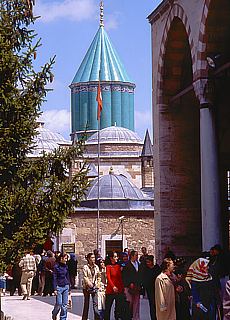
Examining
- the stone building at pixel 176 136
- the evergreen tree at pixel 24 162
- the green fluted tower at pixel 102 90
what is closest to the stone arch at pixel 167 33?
the stone building at pixel 176 136

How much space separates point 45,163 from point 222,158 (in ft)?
22.6

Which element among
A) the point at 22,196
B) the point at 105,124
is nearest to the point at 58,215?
the point at 22,196

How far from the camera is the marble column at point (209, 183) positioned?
12.6 m

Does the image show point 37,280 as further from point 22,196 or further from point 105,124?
point 105,124

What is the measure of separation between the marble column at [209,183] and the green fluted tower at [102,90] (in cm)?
3550

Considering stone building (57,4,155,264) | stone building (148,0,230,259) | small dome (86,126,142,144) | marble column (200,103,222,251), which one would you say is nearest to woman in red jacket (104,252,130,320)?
marble column (200,103,222,251)

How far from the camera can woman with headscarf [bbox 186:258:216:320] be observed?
324 inches

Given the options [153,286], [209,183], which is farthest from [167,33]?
[153,286]

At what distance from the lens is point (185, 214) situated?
1577 centimetres

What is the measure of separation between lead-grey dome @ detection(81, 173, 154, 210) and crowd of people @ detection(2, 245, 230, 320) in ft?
47.2

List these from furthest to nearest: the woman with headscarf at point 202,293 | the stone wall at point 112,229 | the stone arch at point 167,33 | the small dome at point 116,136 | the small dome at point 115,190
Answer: the small dome at point 116,136 → the small dome at point 115,190 → the stone wall at point 112,229 → the stone arch at point 167,33 → the woman with headscarf at point 202,293

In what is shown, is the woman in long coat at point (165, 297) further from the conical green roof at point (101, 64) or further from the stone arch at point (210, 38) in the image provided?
the conical green roof at point (101, 64)

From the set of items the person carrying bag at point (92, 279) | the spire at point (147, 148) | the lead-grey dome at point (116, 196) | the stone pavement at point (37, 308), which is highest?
the spire at point (147, 148)

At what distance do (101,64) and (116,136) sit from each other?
6.11 metres
